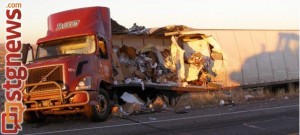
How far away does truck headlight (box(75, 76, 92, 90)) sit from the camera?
1212 cm

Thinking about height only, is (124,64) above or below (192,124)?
above

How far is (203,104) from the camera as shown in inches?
659

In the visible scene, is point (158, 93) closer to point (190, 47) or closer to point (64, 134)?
point (190, 47)

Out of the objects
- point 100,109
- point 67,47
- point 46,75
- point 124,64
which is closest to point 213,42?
point 124,64

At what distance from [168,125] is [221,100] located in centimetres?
644

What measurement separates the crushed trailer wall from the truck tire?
5.51 m

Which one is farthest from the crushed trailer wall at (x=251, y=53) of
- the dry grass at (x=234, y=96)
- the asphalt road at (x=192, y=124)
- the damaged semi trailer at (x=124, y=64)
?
the asphalt road at (x=192, y=124)

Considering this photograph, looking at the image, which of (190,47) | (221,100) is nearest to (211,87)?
(221,100)

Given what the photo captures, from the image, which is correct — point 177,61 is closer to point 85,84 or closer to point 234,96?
point 234,96

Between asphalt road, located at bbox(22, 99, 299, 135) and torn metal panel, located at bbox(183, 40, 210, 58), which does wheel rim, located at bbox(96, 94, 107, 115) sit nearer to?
asphalt road, located at bbox(22, 99, 299, 135)

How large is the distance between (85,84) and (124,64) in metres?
4.70

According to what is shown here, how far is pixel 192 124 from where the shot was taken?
11.4 m

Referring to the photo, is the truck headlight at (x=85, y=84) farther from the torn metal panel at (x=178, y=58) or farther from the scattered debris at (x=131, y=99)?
the torn metal panel at (x=178, y=58)

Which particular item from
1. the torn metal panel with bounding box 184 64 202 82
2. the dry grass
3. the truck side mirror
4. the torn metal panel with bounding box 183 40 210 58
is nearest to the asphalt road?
the truck side mirror
